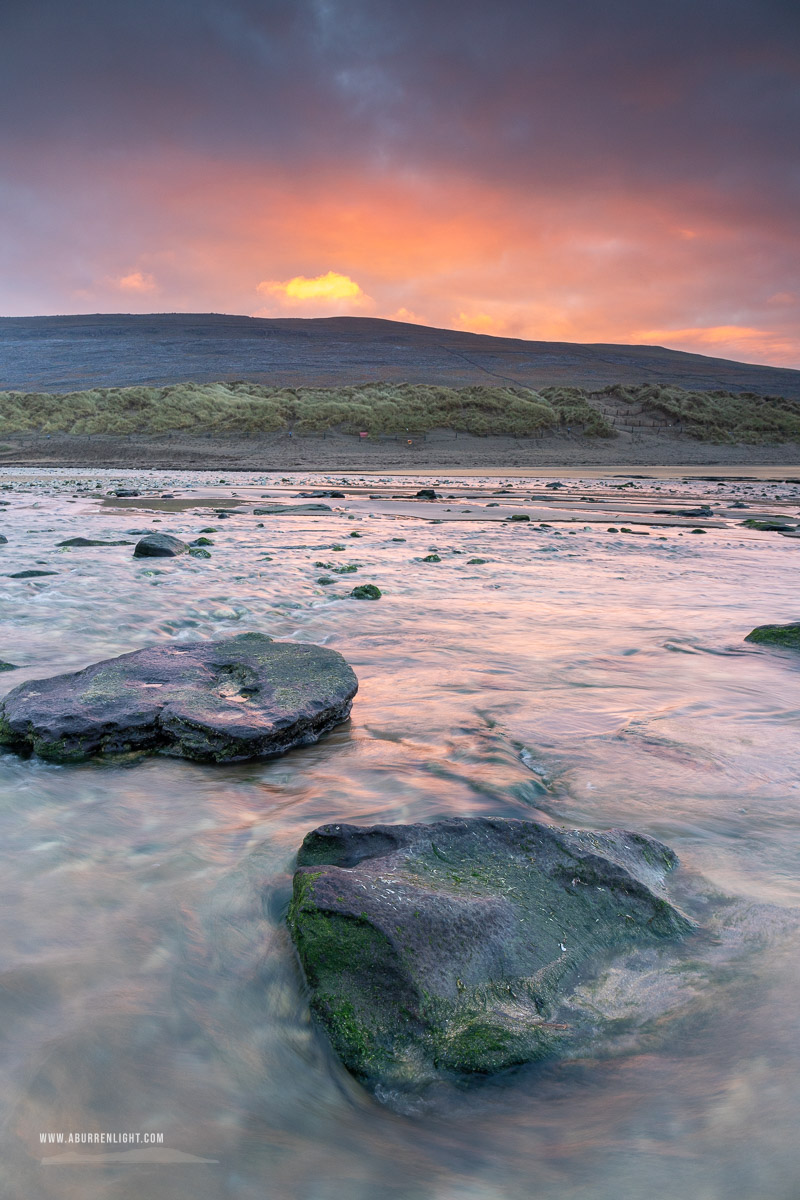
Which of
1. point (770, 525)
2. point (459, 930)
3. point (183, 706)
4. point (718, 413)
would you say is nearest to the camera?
point (459, 930)

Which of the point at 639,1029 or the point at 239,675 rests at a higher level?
the point at 239,675

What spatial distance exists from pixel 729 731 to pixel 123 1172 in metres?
2.39

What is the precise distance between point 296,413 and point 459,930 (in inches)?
1380

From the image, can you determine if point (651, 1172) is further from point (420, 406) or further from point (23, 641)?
point (420, 406)

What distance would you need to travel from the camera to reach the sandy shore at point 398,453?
28.4 meters

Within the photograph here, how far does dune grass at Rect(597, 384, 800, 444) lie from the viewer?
118ft

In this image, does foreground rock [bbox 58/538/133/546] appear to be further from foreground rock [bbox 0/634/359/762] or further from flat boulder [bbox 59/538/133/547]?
foreground rock [bbox 0/634/359/762]

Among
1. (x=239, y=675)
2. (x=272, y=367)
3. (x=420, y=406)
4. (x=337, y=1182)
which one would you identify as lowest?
(x=337, y=1182)

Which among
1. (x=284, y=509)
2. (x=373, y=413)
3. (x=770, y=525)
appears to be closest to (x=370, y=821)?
(x=770, y=525)

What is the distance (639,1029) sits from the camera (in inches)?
53.0

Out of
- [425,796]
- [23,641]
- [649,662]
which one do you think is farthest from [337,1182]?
[23,641]

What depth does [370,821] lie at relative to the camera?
6.89 feet

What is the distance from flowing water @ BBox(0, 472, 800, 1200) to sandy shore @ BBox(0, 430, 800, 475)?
75.5ft

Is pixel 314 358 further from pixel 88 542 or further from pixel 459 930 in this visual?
pixel 459 930
